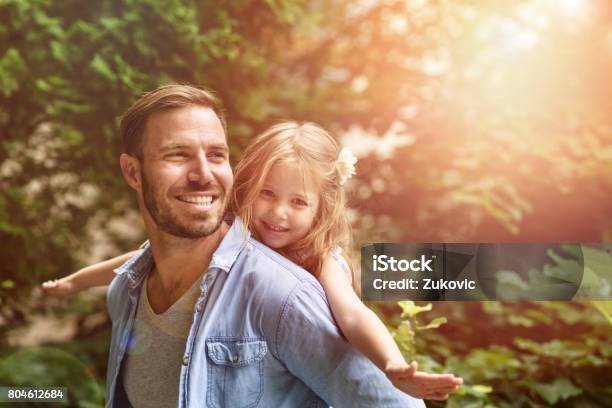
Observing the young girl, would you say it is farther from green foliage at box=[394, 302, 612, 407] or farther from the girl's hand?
the girl's hand

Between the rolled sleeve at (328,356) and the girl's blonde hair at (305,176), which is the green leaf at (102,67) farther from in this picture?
the rolled sleeve at (328,356)

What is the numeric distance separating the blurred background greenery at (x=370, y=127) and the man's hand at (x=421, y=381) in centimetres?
84

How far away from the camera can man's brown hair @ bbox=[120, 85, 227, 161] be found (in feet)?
5.49

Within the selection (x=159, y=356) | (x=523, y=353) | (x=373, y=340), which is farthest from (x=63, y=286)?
(x=523, y=353)

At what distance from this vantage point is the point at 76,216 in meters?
2.38

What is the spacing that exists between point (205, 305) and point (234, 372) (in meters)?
0.17

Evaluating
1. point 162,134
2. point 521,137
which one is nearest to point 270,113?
point 162,134

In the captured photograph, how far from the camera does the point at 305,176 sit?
1.63 metres

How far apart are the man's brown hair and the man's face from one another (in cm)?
2

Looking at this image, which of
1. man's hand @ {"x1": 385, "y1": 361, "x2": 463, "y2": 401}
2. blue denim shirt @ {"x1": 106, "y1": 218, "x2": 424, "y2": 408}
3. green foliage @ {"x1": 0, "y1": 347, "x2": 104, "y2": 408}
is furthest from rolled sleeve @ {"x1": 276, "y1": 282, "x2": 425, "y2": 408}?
green foliage @ {"x1": 0, "y1": 347, "x2": 104, "y2": 408}

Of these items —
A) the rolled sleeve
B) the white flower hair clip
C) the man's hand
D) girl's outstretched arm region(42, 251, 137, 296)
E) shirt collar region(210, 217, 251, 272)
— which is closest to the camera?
the man's hand

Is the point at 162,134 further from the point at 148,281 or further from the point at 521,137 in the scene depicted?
the point at 521,137

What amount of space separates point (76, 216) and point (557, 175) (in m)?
1.69

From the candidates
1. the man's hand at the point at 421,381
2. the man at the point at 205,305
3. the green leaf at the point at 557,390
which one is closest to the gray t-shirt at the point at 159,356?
the man at the point at 205,305
